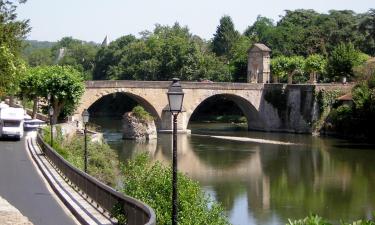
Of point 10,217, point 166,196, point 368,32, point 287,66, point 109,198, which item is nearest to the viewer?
point 10,217

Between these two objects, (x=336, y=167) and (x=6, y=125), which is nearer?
(x=6, y=125)

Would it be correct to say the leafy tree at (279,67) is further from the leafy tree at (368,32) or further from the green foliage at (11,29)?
the green foliage at (11,29)

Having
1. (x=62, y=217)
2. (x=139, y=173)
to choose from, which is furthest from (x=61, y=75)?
(x=62, y=217)

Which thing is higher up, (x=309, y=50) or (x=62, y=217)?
(x=309, y=50)

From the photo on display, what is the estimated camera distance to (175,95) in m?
12.0

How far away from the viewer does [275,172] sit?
40.6m

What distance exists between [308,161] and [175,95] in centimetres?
3474

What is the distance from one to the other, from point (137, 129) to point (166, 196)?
1594 inches

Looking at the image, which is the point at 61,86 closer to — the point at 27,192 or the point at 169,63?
the point at 27,192

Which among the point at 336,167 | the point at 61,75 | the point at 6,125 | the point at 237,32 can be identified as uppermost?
the point at 237,32

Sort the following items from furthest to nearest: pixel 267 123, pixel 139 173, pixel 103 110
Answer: pixel 103 110
pixel 267 123
pixel 139 173

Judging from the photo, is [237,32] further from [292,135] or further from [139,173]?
[139,173]

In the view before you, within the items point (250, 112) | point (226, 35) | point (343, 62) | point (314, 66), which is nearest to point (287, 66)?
point (314, 66)

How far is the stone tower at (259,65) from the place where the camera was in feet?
242
